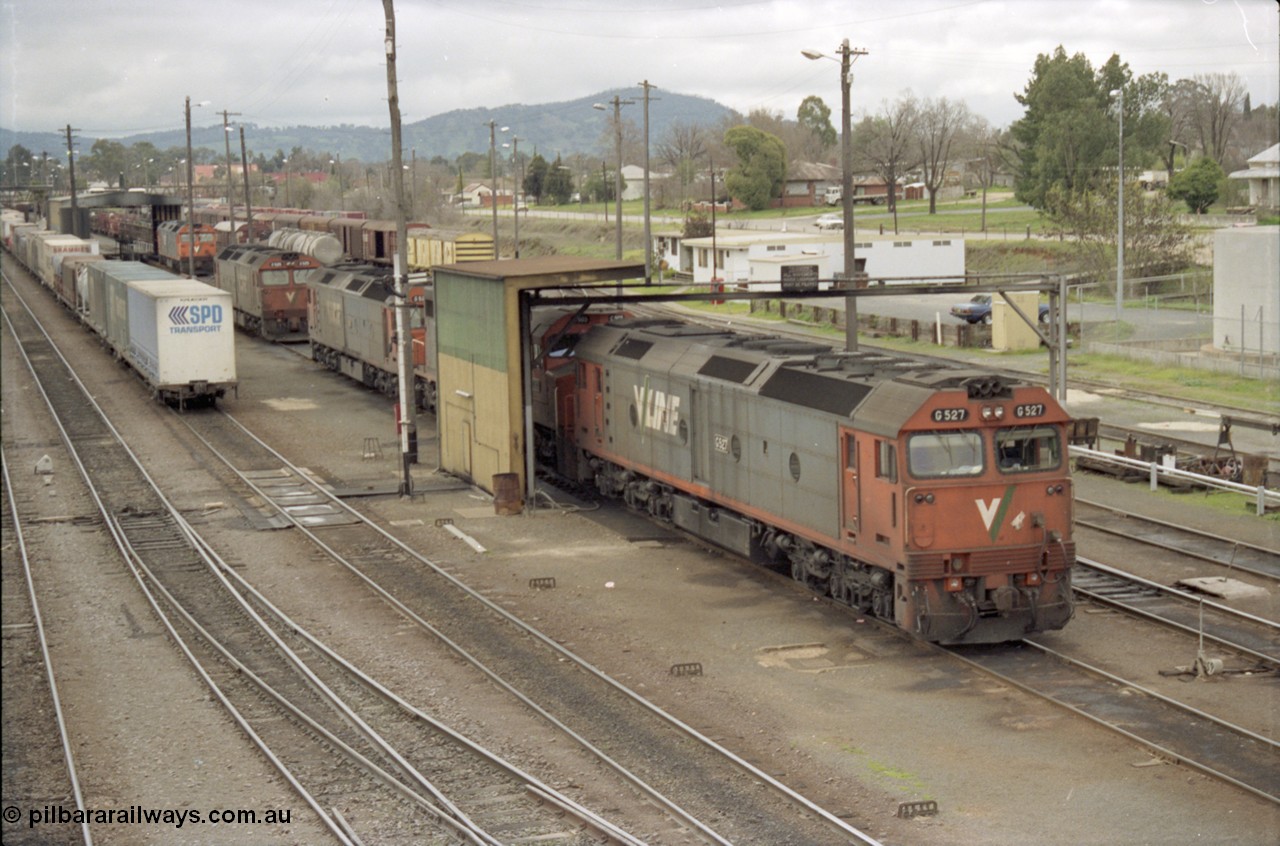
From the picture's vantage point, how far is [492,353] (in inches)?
1154

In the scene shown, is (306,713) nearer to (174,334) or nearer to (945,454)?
(945,454)

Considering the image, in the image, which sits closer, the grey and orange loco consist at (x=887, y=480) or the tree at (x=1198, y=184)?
the grey and orange loco consist at (x=887, y=480)

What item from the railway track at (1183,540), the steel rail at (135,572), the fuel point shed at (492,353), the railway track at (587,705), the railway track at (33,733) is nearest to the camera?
the railway track at (587,705)

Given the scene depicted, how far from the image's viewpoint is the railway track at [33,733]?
13672 mm

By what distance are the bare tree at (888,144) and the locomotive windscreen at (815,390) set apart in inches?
3693

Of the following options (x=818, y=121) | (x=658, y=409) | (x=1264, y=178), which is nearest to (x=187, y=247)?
(x=1264, y=178)

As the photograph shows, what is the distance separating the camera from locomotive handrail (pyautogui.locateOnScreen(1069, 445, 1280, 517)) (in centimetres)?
2702

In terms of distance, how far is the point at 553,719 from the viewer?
16484 millimetres

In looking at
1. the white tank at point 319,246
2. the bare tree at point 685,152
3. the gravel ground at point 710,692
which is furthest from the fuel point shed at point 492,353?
the bare tree at point 685,152

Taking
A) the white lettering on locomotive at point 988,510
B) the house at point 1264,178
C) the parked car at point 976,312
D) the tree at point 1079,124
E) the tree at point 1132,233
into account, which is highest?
the tree at point 1079,124

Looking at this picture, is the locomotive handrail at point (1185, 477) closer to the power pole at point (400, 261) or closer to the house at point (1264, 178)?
the power pole at point (400, 261)

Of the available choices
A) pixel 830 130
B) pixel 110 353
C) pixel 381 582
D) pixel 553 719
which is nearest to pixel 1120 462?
pixel 381 582

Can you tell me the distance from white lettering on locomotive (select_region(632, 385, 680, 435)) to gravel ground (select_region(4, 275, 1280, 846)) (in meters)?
2.22

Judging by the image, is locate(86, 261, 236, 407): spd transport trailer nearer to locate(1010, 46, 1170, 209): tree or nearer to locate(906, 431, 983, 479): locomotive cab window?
locate(906, 431, 983, 479): locomotive cab window
